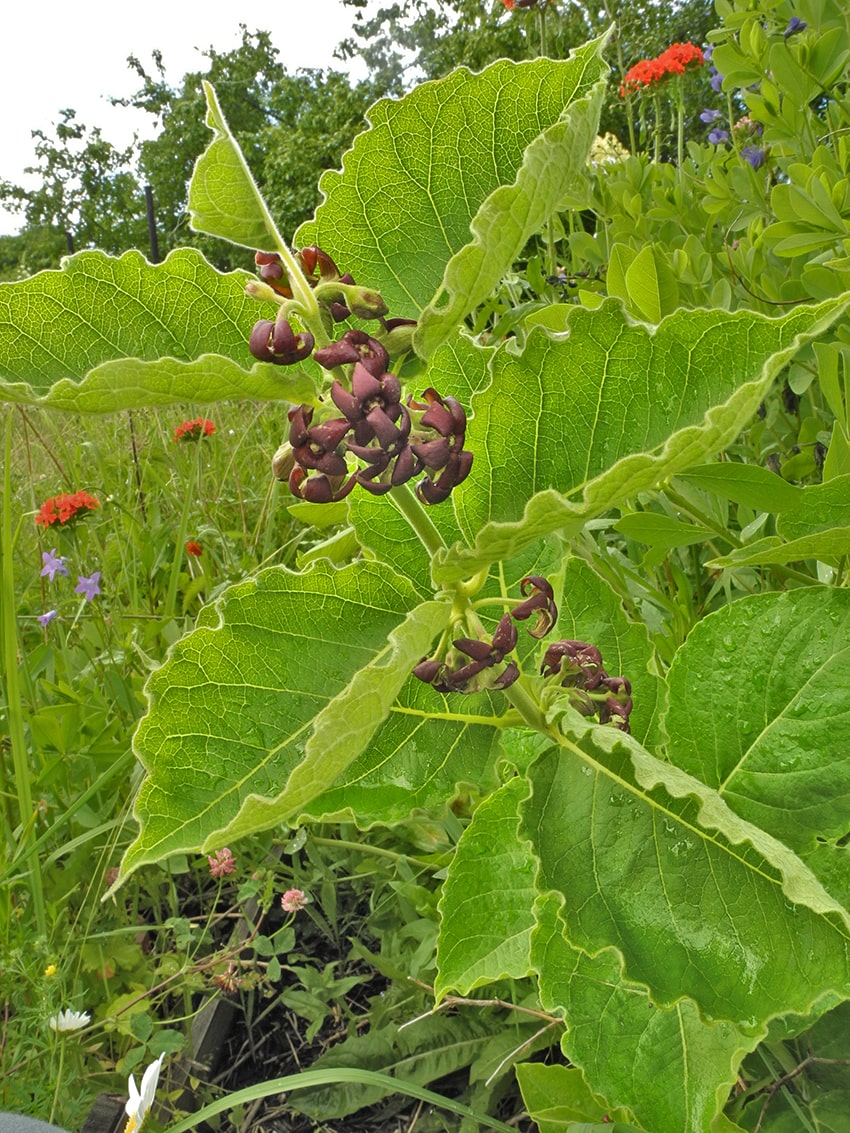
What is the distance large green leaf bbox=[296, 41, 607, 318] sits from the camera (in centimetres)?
66

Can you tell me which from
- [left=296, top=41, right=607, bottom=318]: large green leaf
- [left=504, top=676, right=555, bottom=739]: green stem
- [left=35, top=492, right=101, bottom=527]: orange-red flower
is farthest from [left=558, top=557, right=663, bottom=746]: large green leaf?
[left=35, top=492, right=101, bottom=527]: orange-red flower

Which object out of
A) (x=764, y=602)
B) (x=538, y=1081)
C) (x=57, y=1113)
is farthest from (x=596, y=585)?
(x=57, y=1113)

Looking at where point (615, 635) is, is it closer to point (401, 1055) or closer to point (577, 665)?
point (577, 665)

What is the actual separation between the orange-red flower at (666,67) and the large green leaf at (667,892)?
12.7 ft

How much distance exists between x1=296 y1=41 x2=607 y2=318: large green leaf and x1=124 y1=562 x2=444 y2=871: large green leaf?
273 millimetres

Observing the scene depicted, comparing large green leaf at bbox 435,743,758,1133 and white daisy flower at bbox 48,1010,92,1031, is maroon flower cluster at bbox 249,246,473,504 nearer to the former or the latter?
large green leaf at bbox 435,743,758,1133

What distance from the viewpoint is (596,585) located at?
1060mm

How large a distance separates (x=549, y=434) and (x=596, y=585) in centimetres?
36

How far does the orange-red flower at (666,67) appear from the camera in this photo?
390 centimetres

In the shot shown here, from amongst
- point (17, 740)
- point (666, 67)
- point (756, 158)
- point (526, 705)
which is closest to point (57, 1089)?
point (17, 740)

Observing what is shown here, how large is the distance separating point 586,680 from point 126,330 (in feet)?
1.72

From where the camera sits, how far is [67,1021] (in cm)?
145

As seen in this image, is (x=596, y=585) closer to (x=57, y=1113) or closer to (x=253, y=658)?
(x=253, y=658)

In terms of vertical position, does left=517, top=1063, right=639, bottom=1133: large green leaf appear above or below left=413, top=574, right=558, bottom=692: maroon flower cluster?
below
